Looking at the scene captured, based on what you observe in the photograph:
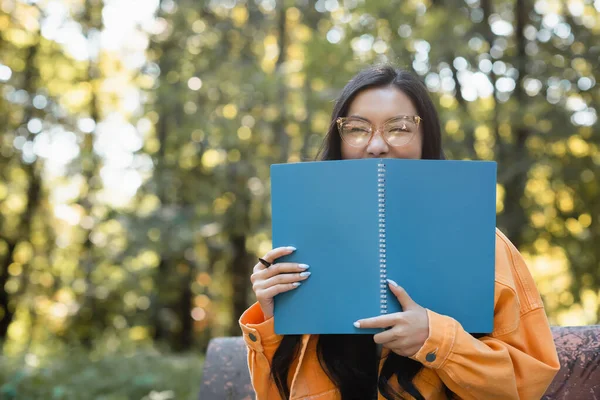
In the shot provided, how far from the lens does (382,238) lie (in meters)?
1.70

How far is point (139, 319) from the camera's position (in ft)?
32.5

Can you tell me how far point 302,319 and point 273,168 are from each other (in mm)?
426

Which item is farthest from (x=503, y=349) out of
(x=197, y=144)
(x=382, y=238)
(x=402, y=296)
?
(x=197, y=144)

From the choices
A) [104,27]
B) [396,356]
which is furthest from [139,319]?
[396,356]

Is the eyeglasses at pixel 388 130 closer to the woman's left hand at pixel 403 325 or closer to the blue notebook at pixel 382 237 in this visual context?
the blue notebook at pixel 382 237

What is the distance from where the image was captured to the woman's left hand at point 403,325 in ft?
5.37

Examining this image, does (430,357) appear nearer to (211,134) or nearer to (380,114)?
(380,114)

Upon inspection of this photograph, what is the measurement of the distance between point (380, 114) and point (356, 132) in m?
0.10

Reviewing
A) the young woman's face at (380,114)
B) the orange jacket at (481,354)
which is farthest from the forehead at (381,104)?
the orange jacket at (481,354)

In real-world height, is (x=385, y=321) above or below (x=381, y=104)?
below

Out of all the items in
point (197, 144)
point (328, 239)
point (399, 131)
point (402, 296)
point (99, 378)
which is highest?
point (197, 144)

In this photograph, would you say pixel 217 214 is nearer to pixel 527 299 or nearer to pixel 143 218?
pixel 143 218

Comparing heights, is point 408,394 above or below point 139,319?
above

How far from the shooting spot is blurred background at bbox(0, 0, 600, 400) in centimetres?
619
